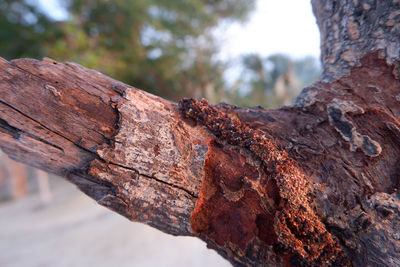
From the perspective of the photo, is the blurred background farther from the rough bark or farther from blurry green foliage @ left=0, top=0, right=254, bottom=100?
the rough bark

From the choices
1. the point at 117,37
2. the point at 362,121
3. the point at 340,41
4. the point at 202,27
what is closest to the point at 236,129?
the point at 362,121

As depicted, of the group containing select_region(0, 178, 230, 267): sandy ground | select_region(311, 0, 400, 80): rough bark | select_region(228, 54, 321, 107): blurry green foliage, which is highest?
select_region(228, 54, 321, 107): blurry green foliage

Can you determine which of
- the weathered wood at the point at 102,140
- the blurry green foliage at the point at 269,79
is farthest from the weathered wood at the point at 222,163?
the blurry green foliage at the point at 269,79

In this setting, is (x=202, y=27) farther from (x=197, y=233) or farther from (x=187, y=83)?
(x=197, y=233)

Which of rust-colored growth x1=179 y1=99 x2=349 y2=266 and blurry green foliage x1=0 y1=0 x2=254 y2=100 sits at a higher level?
blurry green foliage x1=0 y1=0 x2=254 y2=100

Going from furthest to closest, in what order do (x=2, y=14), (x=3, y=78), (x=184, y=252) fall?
(x=2, y=14)
(x=184, y=252)
(x=3, y=78)

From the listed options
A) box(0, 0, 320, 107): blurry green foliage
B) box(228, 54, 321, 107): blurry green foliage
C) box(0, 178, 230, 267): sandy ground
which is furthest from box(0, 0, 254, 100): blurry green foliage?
box(0, 178, 230, 267): sandy ground

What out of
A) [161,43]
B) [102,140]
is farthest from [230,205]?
[161,43]
